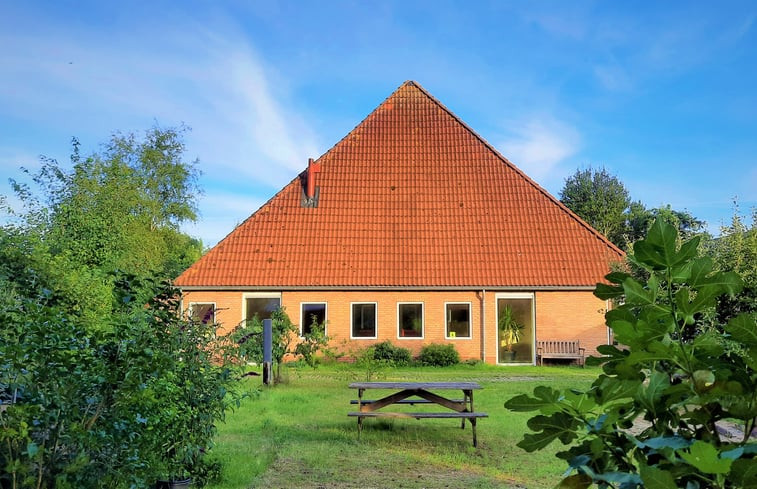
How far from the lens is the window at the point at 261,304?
25125 millimetres

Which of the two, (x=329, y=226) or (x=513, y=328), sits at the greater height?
(x=329, y=226)

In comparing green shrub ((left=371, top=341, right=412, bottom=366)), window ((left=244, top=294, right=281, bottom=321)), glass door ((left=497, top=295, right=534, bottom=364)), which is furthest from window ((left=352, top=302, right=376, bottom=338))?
glass door ((left=497, top=295, right=534, bottom=364))

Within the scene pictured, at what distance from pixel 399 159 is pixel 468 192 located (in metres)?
3.27

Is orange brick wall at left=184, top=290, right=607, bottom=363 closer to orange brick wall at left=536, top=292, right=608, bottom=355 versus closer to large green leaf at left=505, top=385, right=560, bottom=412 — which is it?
orange brick wall at left=536, top=292, right=608, bottom=355

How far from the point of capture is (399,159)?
28.4 metres

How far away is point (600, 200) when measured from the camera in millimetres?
48781

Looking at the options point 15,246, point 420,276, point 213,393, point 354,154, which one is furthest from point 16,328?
point 354,154

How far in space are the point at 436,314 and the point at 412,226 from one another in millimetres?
3807

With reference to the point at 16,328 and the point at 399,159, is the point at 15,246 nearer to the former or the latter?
the point at 16,328

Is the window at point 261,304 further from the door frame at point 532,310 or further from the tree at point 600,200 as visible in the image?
the tree at point 600,200

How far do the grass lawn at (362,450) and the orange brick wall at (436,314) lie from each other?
861 centimetres

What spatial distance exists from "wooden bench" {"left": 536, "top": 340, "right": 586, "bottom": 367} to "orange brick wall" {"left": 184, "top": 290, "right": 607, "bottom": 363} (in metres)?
0.23

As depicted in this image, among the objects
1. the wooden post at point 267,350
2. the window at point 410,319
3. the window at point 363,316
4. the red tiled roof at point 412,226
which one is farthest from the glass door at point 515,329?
the wooden post at point 267,350

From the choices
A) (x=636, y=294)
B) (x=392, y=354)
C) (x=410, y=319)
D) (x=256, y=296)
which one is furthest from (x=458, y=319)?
(x=636, y=294)
